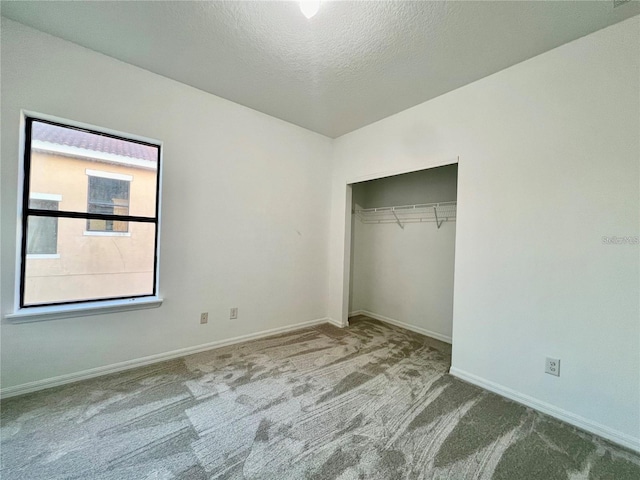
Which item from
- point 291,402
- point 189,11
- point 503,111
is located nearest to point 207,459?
point 291,402

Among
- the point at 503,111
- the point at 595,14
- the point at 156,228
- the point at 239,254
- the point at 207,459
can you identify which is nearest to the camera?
the point at 207,459

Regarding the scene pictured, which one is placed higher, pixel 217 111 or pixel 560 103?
pixel 217 111

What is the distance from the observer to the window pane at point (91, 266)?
2.04m

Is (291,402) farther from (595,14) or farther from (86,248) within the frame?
(595,14)

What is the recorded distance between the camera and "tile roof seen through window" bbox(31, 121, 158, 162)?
203 cm

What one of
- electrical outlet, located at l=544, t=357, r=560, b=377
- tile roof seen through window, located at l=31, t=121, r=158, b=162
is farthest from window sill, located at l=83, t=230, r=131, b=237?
electrical outlet, located at l=544, t=357, r=560, b=377

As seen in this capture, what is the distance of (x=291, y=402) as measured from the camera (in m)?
1.92

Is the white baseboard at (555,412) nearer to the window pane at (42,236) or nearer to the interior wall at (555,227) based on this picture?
the interior wall at (555,227)

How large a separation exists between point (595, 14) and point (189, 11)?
265cm

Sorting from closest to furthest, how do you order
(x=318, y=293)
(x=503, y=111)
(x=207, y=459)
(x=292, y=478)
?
(x=292, y=478) → (x=207, y=459) → (x=503, y=111) → (x=318, y=293)

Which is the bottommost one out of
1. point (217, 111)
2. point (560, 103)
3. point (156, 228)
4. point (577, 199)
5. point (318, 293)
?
point (318, 293)

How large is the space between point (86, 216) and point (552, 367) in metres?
3.92

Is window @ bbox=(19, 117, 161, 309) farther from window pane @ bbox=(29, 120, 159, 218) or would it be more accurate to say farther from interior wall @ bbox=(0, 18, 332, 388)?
interior wall @ bbox=(0, 18, 332, 388)

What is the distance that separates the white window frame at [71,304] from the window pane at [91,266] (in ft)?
0.21
